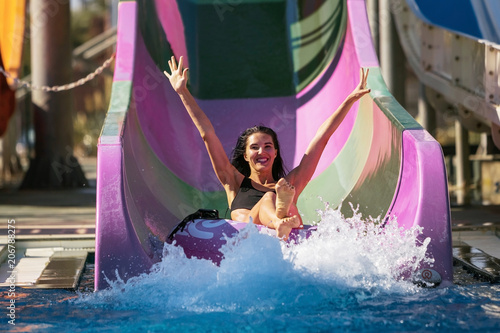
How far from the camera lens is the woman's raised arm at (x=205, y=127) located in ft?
14.2

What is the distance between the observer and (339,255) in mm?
3674

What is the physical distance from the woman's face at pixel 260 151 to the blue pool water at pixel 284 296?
0.63m

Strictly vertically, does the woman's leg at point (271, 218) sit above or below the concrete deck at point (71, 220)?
above

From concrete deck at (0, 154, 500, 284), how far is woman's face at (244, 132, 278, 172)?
155 cm

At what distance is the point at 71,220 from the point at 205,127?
90.5 inches

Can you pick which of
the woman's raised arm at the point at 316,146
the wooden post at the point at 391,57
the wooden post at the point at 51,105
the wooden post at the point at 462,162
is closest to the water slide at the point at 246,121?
the woman's raised arm at the point at 316,146

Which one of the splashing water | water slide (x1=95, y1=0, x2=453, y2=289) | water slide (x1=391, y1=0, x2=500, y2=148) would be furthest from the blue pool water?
water slide (x1=391, y1=0, x2=500, y2=148)

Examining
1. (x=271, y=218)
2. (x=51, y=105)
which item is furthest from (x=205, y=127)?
(x=51, y=105)

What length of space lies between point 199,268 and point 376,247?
2.89 feet

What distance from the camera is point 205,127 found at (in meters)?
4.46

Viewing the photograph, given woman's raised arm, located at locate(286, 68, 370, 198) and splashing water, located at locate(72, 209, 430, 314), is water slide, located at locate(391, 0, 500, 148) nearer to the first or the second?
woman's raised arm, located at locate(286, 68, 370, 198)

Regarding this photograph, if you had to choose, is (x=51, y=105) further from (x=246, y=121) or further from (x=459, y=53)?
(x=459, y=53)

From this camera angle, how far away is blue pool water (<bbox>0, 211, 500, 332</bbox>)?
3172mm

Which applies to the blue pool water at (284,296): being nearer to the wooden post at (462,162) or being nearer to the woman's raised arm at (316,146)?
the woman's raised arm at (316,146)
